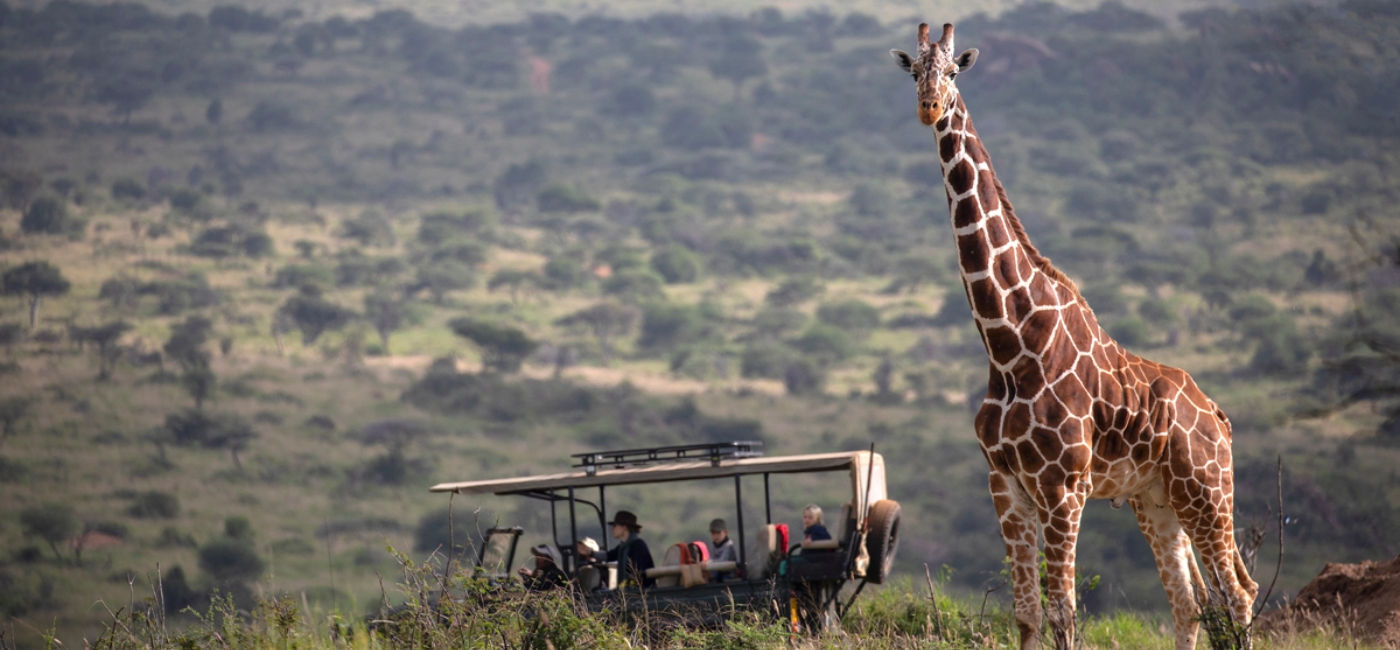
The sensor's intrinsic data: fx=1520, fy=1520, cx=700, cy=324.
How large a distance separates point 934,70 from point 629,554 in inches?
247

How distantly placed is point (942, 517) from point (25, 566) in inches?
1377

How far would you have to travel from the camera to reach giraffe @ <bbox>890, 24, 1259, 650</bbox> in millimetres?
10383

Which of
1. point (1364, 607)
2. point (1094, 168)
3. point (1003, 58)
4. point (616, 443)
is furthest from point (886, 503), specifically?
point (1003, 58)

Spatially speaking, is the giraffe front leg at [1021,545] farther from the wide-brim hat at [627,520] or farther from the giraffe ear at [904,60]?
the wide-brim hat at [627,520]

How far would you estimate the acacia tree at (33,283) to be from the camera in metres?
81.8

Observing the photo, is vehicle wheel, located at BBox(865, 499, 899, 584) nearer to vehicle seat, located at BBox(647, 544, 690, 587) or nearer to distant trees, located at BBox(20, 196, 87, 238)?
vehicle seat, located at BBox(647, 544, 690, 587)

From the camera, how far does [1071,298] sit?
36.6ft

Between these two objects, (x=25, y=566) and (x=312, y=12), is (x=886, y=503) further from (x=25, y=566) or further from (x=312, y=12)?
(x=312, y=12)

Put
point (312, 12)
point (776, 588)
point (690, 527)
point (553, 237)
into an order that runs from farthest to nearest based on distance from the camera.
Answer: point (312, 12)
point (553, 237)
point (690, 527)
point (776, 588)

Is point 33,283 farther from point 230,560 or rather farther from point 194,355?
point 230,560

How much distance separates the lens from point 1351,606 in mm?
14445

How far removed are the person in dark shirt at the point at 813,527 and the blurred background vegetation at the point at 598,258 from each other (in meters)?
7.15

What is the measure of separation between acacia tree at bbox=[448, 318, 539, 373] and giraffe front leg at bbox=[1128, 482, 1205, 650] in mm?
67493

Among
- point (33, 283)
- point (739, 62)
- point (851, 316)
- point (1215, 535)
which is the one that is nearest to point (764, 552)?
point (1215, 535)
